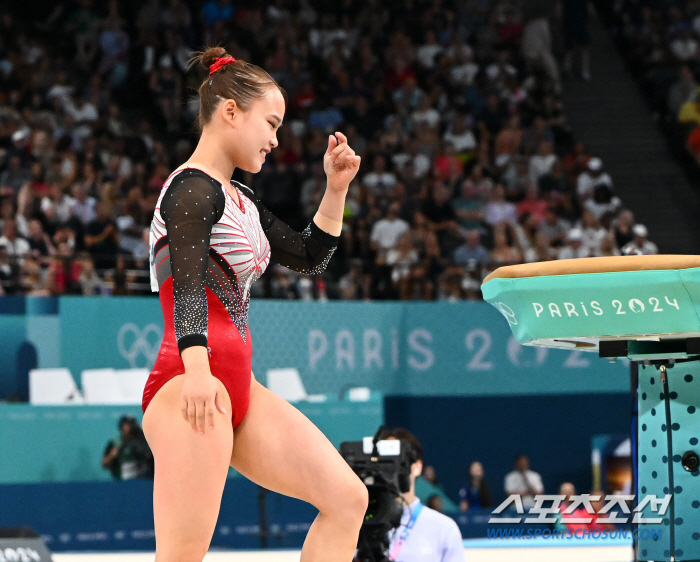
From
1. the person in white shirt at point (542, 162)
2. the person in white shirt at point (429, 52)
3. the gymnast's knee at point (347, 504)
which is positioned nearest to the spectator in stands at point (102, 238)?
the person in white shirt at point (542, 162)

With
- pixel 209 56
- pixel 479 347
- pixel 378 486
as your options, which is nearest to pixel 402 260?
pixel 479 347

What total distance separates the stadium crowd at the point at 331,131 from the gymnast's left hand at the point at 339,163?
18.5ft

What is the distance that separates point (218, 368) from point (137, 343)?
5.85 metres

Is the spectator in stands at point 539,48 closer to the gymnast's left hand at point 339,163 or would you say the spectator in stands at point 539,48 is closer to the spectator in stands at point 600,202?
the spectator in stands at point 600,202

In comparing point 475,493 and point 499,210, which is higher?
point 499,210

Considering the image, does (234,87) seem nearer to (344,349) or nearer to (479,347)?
(344,349)

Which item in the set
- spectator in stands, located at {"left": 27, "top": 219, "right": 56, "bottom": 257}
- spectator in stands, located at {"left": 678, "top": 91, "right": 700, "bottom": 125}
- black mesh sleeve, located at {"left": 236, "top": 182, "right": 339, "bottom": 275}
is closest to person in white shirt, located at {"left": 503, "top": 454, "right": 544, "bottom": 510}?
spectator in stands, located at {"left": 27, "top": 219, "right": 56, "bottom": 257}

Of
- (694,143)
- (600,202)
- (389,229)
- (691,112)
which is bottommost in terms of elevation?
(389,229)

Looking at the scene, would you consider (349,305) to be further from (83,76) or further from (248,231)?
(248,231)

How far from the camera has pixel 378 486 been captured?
3.23 metres

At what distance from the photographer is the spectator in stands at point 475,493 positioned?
872 centimetres

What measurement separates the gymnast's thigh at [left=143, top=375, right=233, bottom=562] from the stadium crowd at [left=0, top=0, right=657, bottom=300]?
5.97 metres

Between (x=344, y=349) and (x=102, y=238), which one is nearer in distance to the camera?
(x=344, y=349)

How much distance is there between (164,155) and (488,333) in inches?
157
